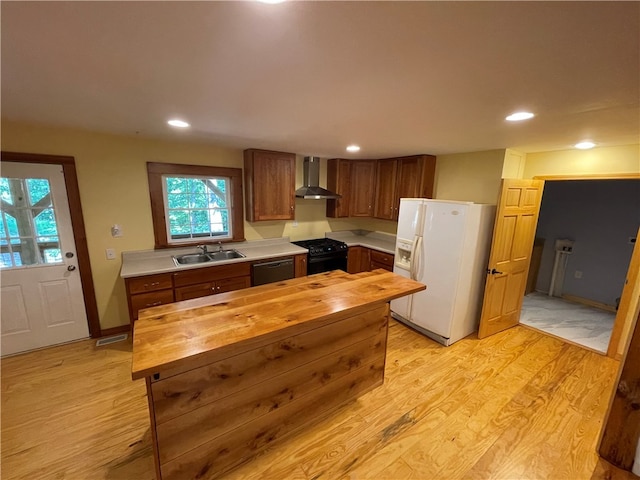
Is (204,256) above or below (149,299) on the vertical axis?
above

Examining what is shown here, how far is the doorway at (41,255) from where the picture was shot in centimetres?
243

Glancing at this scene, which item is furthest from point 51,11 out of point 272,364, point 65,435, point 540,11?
point 65,435

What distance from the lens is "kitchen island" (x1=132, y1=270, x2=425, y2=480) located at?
51.5 inches

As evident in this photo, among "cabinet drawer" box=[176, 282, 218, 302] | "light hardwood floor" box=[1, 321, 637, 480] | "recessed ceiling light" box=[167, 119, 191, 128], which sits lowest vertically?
"light hardwood floor" box=[1, 321, 637, 480]

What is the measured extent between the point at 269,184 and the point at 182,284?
5.34 feet

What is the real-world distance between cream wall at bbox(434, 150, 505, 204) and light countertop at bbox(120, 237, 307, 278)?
2154 millimetres

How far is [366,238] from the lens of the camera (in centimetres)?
471

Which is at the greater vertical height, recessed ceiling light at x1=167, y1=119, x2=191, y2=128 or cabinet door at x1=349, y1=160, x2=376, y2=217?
recessed ceiling light at x1=167, y1=119, x2=191, y2=128

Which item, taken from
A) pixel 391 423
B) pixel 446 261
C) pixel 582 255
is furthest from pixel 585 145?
pixel 391 423

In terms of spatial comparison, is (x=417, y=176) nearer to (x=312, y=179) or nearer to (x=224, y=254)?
(x=312, y=179)

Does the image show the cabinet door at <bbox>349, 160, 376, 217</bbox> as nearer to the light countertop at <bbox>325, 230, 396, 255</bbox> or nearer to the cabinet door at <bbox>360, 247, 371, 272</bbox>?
the light countertop at <bbox>325, 230, 396, 255</bbox>

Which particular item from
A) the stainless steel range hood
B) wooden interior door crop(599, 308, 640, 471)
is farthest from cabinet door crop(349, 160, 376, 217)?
wooden interior door crop(599, 308, 640, 471)

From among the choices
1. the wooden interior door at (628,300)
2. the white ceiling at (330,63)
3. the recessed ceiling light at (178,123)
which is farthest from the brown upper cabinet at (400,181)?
the recessed ceiling light at (178,123)

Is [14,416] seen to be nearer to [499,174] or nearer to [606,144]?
[499,174]
